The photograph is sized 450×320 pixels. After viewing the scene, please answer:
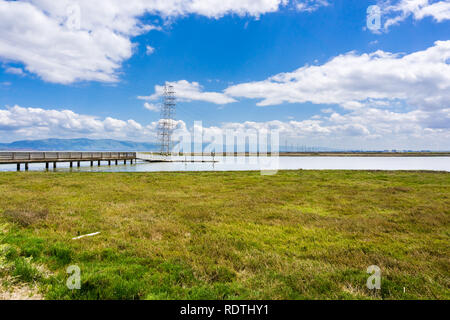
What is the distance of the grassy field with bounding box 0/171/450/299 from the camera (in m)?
5.24

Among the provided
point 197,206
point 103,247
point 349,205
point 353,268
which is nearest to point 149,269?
point 103,247

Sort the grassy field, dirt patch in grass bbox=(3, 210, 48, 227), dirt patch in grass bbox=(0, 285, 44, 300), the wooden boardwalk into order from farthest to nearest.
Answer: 1. the wooden boardwalk
2. dirt patch in grass bbox=(3, 210, 48, 227)
3. the grassy field
4. dirt patch in grass bbox=(0, 285, 44, 300)

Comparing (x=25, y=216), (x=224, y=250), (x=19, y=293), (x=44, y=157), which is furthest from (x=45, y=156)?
(x=224, y=250)

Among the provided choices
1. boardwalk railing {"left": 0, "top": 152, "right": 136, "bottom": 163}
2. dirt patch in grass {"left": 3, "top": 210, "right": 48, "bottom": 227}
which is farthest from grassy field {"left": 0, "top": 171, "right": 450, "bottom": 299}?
boardwalk railing {"left": 0, "top": 152, "right": 136, "bottom": 163}

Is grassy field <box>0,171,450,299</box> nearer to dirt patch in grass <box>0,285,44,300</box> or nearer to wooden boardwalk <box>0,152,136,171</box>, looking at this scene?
dirt patch in grass <box>0,285,44,300</box>

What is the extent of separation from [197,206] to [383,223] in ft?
31.4

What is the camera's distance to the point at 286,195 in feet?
59.6

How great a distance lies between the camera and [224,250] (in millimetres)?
7379

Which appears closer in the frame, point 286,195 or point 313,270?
point 313,270

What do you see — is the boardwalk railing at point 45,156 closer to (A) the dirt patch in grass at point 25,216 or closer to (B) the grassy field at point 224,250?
(B) the grassy field at point 224,250

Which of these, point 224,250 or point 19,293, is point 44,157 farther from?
point 224,250

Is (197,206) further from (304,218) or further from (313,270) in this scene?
(313,270)

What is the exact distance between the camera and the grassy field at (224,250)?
5242 mm
